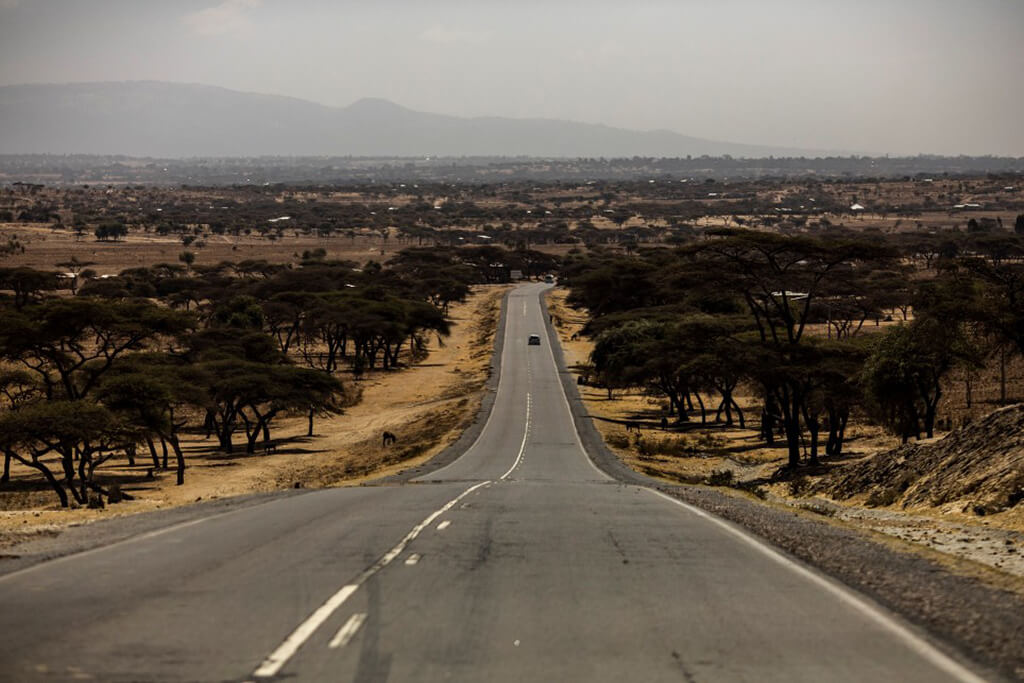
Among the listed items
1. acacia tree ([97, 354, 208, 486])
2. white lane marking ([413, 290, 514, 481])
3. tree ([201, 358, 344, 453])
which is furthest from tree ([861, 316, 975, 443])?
tree ([201, 358, 344, 453])

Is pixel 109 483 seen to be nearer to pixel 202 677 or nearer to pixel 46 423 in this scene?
pixel 46 423

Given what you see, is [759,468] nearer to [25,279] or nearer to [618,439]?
[618,439]

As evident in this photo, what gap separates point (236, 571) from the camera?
11.5 m

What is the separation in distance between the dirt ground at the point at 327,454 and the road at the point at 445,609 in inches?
171

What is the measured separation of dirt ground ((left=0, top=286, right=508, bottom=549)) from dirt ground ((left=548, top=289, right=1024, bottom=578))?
26.5ft

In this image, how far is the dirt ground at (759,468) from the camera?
17203 mm

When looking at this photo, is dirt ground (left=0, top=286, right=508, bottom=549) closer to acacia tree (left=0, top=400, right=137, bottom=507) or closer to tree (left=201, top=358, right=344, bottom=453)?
acacia tree (left=0, top=400, right=137, bottom=507)

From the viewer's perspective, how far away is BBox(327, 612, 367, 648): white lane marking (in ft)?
27.7

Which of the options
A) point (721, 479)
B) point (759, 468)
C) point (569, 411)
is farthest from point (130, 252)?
point (721, 479)

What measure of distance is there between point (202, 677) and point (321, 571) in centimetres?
418

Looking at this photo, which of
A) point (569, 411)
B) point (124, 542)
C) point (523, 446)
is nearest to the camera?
point (124, 542)

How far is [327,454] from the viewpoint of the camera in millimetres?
51312

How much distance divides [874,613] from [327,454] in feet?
142

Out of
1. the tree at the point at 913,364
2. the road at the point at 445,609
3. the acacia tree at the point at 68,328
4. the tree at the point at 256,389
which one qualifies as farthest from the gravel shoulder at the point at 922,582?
the acacia tree at the point at 68,328
